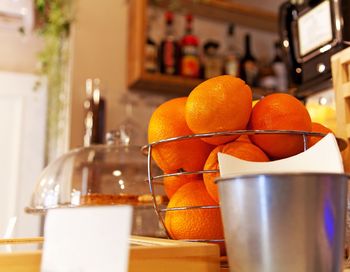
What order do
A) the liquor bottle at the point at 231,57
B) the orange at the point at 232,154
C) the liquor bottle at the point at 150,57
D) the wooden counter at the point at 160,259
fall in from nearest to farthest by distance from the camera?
the wooden counter at the point at 160,259
the orange at the point at 232,154
the liquor bottle at the point at 150,57
the liquor bottle at the point at 231,57

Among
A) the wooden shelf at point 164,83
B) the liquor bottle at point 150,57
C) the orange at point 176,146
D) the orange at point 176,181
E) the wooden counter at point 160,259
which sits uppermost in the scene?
the liquor bottle at point 150,57

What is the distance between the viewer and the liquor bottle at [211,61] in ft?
7.28

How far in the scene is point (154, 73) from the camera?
6.75 ft

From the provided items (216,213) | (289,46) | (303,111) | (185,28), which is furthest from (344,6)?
(185,28)

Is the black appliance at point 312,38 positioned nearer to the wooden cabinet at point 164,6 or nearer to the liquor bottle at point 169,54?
the wooden cabinet at point 164,6

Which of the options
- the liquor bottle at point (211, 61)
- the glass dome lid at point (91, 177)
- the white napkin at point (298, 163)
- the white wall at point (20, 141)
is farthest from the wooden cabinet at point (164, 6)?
the white napkin at point (298, 163)

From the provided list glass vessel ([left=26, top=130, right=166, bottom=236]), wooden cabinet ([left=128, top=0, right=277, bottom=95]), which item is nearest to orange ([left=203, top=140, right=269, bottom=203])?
glass vessel ([left=26, top=130, right=166, bottom=236])

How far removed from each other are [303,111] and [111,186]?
489 millimetres

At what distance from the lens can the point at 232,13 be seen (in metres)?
2.33

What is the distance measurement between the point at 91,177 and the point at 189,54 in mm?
1251

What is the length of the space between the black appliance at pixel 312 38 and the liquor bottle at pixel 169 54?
1.02 meters

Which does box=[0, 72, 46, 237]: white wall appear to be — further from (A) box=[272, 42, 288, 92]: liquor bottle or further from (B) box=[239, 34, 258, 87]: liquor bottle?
(A) box=[272, 42, 288, 92]: liquor bottle

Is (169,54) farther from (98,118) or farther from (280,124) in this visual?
(280,124)

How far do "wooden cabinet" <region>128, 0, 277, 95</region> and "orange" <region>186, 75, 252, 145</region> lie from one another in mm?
1425
